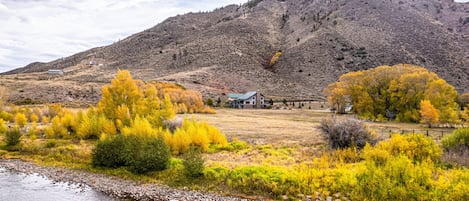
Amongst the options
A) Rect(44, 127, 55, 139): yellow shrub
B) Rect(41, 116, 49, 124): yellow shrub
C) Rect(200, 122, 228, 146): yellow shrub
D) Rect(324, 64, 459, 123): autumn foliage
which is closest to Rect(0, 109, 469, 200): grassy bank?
Rect(200, 122, 228, 146): yellow shrub

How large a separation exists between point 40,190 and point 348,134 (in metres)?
18.7

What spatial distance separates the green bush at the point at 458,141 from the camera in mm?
24452

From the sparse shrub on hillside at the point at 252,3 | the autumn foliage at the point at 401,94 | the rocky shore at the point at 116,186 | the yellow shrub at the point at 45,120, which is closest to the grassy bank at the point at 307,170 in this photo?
the rocky shore at the point at 116,186

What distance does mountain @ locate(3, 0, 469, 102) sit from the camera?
324 ft

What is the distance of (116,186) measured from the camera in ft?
65.8

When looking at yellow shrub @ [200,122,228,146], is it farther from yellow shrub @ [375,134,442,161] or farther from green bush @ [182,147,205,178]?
yellow shrub @ [375,134,442,161]

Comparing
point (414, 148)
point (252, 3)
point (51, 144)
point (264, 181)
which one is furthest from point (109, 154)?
point (252, 3)

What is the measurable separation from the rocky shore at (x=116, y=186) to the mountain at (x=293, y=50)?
4908 cm

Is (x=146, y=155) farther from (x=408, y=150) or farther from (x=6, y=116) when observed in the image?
(x=6, y=116)

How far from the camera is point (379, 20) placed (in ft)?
408

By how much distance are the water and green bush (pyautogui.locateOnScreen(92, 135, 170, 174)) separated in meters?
3.11

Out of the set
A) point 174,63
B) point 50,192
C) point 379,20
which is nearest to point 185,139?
point 50,192

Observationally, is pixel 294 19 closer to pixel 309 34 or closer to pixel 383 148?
pixel 309 34

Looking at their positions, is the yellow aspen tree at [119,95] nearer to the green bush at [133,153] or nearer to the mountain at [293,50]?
the green bush at [133,153]
